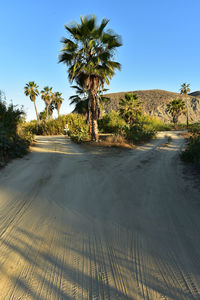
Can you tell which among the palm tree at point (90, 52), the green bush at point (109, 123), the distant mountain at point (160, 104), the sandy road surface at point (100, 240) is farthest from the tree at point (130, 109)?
the distant mountain at point (160, 104)

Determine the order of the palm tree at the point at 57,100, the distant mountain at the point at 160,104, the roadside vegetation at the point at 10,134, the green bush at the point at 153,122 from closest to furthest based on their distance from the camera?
the roadside vegetation at the point at 10,134 → the green bush at the point at 153,122 → the palm tree at the point at 57,100 → the distant mountain at the point at 160,104

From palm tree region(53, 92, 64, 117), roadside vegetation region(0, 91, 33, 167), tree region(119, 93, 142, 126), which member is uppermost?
palm tree region(53, 92, 64, 117)

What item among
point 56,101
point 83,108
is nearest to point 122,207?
point 83,108

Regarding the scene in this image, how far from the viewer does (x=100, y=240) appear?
2207mm

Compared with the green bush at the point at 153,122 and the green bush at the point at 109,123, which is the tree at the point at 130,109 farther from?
the green bush at the point at 109,123

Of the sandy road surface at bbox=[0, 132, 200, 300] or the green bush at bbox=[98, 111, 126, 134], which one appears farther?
the green bush at bbox=[98, 111, 126, 134]

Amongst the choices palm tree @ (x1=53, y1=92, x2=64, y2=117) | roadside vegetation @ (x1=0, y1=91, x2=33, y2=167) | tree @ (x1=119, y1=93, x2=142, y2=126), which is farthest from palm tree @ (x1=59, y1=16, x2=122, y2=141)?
palm tree @ (x1=53, y1=92, x2=64, y2=117)

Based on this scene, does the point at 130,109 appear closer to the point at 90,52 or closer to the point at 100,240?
the point at 90,52

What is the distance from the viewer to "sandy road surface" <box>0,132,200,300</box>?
1571 millimetres

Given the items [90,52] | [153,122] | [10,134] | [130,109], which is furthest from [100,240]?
[153,122]

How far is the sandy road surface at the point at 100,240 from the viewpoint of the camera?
5.16 ft

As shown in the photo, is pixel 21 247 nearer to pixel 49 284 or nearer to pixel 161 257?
pixel 49 284

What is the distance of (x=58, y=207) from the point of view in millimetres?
3127

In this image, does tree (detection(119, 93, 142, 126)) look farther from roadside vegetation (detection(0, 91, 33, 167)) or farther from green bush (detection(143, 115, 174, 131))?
roadside vegetation (detection(0, 91, 33, 167))
